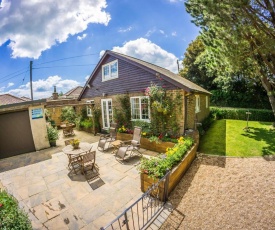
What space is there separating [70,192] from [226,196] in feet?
16.1

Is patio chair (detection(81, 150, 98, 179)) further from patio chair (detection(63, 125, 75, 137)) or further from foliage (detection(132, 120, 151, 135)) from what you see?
patio chair (detection(63, 125, 75, 137))

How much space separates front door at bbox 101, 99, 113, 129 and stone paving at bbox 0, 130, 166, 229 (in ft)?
18.3

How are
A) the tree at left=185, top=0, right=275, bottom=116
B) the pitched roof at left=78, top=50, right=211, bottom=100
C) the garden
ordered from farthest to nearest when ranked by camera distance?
the pitched roof at left=78, top=50, right=211, bottom=100, the garden, the tree at left=185, top=0, right=275, bottom=116

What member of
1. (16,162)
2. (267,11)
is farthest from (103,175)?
(267,11)

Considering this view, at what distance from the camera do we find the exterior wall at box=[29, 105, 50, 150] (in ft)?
29.7

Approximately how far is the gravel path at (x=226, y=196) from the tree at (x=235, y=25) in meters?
5.61

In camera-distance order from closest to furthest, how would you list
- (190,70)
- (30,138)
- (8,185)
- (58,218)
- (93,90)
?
(58,218) → (8,185) → (30,138) → (93,90) → (190,70)

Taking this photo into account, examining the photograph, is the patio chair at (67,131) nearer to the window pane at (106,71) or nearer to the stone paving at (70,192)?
the window pane at (106,71)

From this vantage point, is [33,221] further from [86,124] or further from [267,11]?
[267,11]

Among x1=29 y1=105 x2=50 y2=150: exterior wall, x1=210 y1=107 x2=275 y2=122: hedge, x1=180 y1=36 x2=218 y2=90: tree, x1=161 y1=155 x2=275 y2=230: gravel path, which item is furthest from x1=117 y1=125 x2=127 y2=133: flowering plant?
x1=180 y1=36 x2=218 y2=90: tree

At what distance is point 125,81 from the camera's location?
10648 mm

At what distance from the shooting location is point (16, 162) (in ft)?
25.2

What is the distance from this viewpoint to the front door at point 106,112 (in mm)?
12318

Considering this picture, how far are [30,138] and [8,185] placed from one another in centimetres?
404
